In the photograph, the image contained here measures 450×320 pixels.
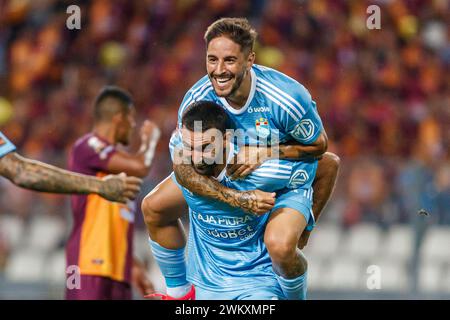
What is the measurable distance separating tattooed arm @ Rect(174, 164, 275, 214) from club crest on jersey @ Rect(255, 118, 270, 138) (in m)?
0.34

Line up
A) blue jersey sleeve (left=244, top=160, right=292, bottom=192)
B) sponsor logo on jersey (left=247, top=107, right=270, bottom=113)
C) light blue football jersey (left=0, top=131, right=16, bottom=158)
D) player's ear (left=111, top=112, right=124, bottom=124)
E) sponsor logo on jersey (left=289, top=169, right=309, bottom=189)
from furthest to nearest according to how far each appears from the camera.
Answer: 1. player's ear (left=111, top=112, right=124, bottom=124)
2. sponsor logo on jersey (left=289, top=169, right=309, bottom=189)
3. blue jersey sleeve (left=244, top=160, right=292, bottom=192)
4. sponsor logo on jersey (left=247, top=107, right=270, bottom=113)
5. light blue football jersey (left=0, top=131, right=16, bottom=158)

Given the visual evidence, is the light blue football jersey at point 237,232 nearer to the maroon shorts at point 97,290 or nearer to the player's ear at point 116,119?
the maroon shorts at point 97,290

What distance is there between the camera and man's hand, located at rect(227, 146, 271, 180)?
18.9 ft

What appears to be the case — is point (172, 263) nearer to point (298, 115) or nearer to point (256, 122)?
point (256, 122)

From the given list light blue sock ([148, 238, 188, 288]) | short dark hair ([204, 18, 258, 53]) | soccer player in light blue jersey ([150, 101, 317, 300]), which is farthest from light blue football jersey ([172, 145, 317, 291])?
short dark hair ([204, 18, 258, 53])

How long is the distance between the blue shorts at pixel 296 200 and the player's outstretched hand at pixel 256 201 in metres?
0.21

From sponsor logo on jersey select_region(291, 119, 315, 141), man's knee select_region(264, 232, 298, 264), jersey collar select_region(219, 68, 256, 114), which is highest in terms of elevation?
jersey collar select_region(219, 68, 256, 114)

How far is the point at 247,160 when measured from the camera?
227 inches

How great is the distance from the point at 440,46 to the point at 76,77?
15.1 feet

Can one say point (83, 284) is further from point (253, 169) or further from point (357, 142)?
point (357, 142)

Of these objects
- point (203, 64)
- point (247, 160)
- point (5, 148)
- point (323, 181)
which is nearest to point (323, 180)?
point (323, 181)

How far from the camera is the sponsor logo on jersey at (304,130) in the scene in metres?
5.71

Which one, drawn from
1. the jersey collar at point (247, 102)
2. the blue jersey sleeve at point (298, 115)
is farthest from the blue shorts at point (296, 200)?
the jersey collar at point (247, 102)

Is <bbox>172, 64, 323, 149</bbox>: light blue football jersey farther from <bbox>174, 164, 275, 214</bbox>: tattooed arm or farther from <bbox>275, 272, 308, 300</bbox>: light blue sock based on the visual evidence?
<bbox>275, 272, 308, 300</bbox>: light blue sock
